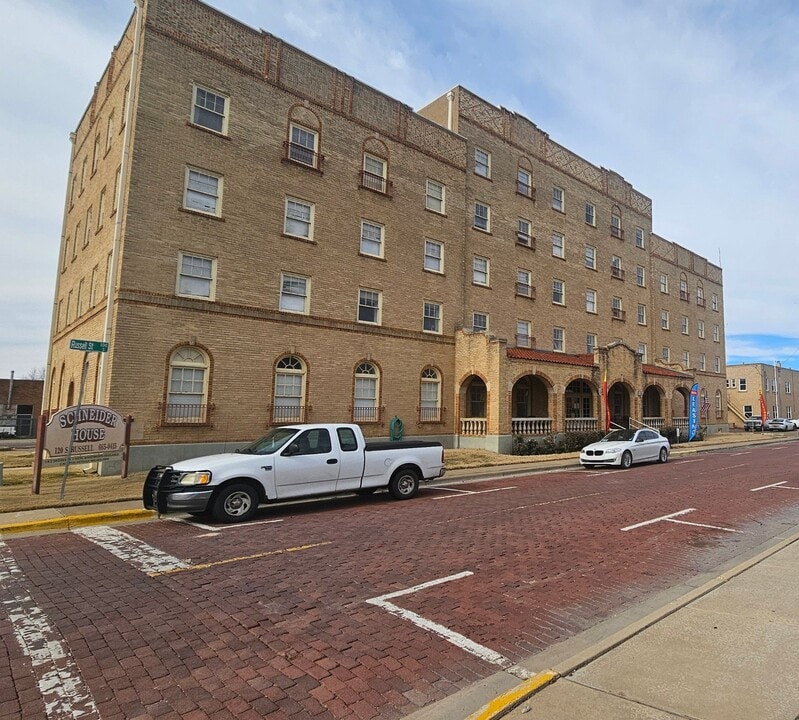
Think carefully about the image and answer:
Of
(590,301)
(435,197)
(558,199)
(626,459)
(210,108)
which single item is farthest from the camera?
(590,301)

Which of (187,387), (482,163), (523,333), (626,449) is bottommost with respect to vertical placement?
(626,449)

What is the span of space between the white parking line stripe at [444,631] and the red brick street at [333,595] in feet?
0.07

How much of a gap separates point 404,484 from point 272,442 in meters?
3.35

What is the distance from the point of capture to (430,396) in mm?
24344

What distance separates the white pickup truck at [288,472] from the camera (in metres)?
9.08

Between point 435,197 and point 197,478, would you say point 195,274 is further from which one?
point 435,197

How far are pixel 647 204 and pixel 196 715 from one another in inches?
1775

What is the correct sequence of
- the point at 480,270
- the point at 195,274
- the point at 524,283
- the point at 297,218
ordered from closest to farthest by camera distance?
the point at 195,274
the point at 297,218
the point at 480,270
the point at 524,283

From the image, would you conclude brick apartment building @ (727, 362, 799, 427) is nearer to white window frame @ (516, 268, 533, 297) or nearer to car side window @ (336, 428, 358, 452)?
white window frame @ (516, 268, 533, 297)

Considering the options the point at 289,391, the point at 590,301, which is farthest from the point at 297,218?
the point at 590,301

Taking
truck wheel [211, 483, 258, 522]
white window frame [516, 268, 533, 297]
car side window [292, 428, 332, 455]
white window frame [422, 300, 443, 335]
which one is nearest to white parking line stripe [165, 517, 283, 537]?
truck wheel [211, 483, 258, 522]

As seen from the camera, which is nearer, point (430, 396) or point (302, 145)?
point (302, 145)

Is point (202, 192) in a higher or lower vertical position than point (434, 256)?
lower

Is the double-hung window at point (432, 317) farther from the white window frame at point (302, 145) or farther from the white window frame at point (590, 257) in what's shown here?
the white window frame at point (590, 257)
